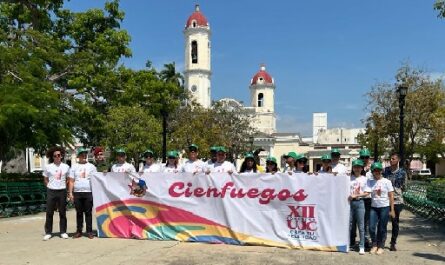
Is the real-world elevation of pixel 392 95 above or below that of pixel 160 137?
above

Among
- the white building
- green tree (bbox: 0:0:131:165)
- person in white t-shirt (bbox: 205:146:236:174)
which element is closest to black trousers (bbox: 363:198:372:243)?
person in white t-shirt (bbox: 205:146:236:174)

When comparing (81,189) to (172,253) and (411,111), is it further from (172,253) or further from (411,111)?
(411,111)

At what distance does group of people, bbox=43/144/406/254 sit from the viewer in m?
9.46

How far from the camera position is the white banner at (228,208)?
378 inches

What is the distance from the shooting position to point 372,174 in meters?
9.65

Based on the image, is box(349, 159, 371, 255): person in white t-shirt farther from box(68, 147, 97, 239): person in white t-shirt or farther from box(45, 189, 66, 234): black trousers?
box(45, 189, 66, 234): black trousers

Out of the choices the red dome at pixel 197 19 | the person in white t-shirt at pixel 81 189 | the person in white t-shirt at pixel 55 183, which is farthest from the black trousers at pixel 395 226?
the red dome at pixel 197 19

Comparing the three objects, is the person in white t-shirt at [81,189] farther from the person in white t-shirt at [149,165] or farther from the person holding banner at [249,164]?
the person holding banner at [249,164]

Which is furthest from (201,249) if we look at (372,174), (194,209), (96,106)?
(96,106)

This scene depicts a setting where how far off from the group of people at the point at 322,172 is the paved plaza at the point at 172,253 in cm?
47

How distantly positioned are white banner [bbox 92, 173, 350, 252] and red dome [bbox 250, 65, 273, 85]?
4154 inches

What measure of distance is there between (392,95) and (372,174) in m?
25.7

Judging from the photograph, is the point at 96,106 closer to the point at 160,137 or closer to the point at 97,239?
the point at 160,137

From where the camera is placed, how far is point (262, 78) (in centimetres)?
11562
